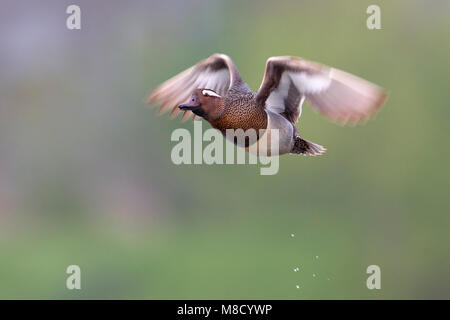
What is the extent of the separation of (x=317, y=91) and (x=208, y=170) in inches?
182

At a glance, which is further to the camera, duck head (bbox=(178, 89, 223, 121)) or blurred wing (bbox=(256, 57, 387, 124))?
duck head (bbox=(178, 89, 223, 121))

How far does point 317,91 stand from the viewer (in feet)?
7.18

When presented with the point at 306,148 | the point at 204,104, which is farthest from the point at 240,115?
the point at 306,148

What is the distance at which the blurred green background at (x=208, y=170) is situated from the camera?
21.3 feet

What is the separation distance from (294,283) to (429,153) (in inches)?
58.4

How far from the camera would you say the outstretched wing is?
2395 mm

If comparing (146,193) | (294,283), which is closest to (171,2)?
(146,193)

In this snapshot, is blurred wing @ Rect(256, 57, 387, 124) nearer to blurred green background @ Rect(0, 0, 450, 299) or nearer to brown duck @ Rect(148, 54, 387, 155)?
brown duck @ Rect(148, 54, 387, 155)

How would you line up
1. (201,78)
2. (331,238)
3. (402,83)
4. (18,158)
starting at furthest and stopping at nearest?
(18,158)
(331,238)
(402,83)
(201,78)

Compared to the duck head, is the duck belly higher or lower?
lower

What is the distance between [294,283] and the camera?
6672mm

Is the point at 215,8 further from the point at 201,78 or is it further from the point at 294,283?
the point at 201,78

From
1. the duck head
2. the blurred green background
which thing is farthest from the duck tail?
the blurred green background

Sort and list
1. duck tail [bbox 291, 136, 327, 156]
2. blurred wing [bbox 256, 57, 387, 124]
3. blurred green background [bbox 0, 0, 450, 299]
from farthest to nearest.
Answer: blurred green background [bbox 0, 0, 450, 299], duck tail [bbox 291, 136, 327, 156], blurred wing [bbox 256, 57, 387, 124]
